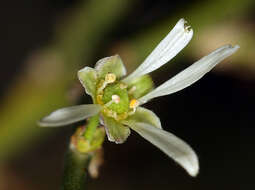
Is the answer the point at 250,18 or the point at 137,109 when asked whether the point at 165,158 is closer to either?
the point at 250,18

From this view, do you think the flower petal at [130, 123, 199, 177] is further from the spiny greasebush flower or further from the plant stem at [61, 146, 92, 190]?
the plant stem at [61, 146, 92, 190]

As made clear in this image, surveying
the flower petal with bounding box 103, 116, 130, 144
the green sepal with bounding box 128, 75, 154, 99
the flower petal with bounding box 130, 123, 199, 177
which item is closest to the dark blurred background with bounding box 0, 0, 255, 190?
the green sepal with bounding box 128, 75, 154, 99

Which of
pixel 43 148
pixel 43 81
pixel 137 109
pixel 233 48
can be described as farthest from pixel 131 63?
pixel 233 48

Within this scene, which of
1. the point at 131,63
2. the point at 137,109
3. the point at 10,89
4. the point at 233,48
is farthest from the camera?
the point at 10,89

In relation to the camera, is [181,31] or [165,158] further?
[165,158]

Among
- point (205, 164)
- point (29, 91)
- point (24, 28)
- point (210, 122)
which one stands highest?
point (24, 28)

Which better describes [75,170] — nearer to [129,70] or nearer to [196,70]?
[196,70]
